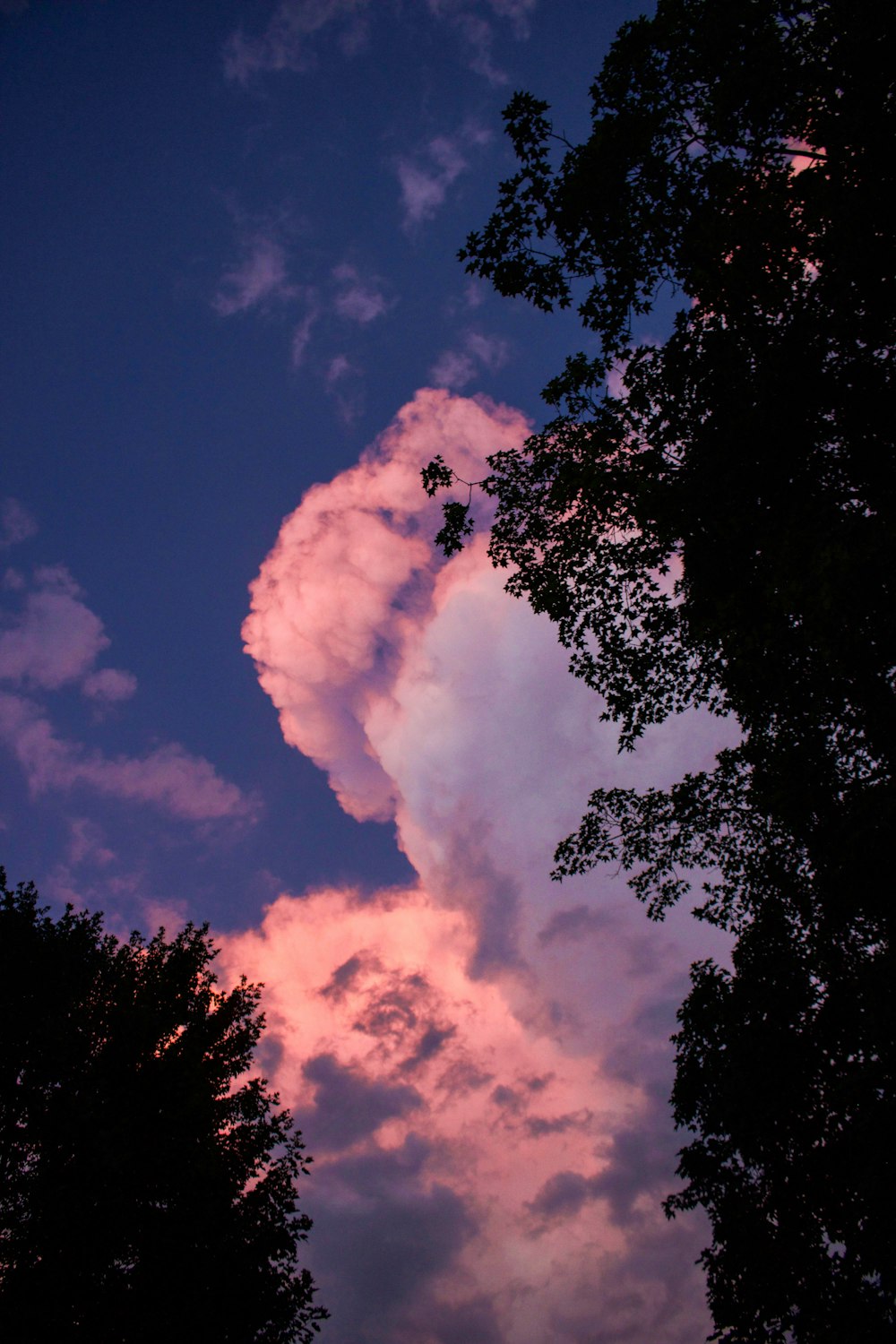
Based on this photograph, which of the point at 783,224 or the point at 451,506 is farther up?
the point at 451,506

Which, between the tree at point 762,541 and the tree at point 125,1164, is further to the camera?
the tree at point 125,1164

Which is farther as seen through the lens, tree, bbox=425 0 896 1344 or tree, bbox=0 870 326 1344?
tree, bbox=0 870 326 1344

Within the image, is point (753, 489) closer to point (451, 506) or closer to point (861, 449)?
point (861, 449)

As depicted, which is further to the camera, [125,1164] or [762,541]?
[125,1164]

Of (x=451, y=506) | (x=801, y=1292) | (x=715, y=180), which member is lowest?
(x=801, y=1292)

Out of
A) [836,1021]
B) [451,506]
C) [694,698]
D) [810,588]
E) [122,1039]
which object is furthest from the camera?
[122,1039]

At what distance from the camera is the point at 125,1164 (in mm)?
13312

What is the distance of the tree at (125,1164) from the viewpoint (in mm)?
12742

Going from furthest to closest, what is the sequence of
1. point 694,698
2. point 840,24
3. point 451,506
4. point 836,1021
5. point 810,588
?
point 451,506 < point 694,698 < point 836,1021 < point 840,24 < point 810,588

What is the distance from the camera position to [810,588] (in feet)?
23.2

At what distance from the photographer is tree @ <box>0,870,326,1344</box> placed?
12742 mm

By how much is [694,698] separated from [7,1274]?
17258 mm

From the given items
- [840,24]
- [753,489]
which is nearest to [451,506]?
[753,489]

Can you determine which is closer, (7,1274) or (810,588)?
(810,588)
